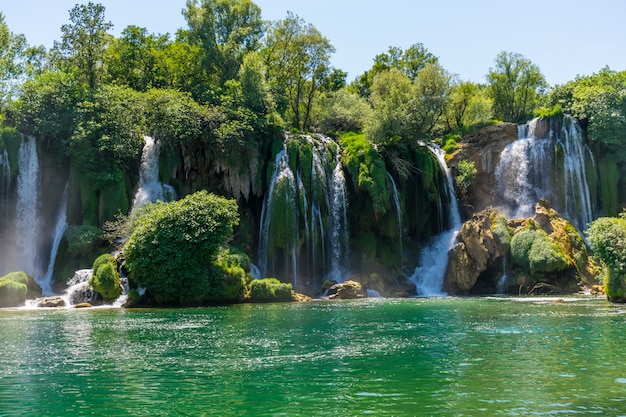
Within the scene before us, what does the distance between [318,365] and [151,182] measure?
36.4m

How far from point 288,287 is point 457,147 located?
25934mm

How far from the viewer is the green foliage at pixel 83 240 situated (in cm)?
4362

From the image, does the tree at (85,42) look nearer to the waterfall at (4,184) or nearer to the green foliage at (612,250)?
the waterfall at (4,184)

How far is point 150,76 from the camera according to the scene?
6538 cm

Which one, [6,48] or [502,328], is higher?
[6,48]

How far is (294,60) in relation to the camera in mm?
68375

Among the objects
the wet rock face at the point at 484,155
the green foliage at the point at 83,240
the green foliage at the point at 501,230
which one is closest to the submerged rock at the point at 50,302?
the green foliage at the point at 83,240

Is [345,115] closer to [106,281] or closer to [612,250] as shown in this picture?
[106,281]

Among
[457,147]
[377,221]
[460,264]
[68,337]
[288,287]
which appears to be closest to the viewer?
[68,337]

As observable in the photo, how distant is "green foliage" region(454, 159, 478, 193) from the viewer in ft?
188

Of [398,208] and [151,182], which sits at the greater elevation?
[151,182]

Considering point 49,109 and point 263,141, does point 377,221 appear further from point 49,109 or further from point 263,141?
point 49,109

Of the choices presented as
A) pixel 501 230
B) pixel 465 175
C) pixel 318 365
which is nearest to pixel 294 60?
pixel 465 175

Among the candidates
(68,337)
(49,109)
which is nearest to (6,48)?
(49,109)
